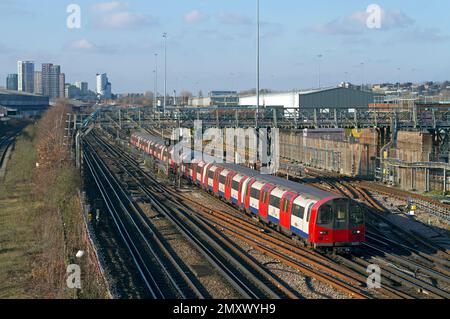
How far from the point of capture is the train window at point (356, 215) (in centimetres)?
1759

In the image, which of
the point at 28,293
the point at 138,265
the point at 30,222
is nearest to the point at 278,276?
the point at 138,265

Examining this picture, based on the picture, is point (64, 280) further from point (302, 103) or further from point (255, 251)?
point (302, 103)

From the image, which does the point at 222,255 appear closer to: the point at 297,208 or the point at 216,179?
the point at 297,208

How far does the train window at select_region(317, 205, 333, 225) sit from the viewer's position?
17.3m

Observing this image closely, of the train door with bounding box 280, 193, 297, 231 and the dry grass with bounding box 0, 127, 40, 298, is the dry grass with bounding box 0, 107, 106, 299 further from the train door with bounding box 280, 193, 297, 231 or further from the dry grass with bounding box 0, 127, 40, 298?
the train door with bounding box 280, 193, 297, 231

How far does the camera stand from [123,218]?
2484cm

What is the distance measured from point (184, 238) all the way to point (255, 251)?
3166 millimetres

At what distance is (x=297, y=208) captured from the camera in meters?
18.7

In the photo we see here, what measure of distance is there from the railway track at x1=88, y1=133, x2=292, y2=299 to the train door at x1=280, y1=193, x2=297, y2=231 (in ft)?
6.55

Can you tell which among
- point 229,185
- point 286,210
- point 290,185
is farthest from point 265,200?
point 229,185

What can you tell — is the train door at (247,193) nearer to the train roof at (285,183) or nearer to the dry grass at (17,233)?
the train roof at (285,183)

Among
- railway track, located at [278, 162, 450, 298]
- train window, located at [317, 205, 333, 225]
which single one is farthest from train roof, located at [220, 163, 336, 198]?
railway track, located at [278, 162, 450, 298]

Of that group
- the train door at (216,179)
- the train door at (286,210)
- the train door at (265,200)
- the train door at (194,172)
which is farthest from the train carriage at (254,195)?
the train door at (194,172)

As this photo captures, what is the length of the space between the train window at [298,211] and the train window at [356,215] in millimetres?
1538
